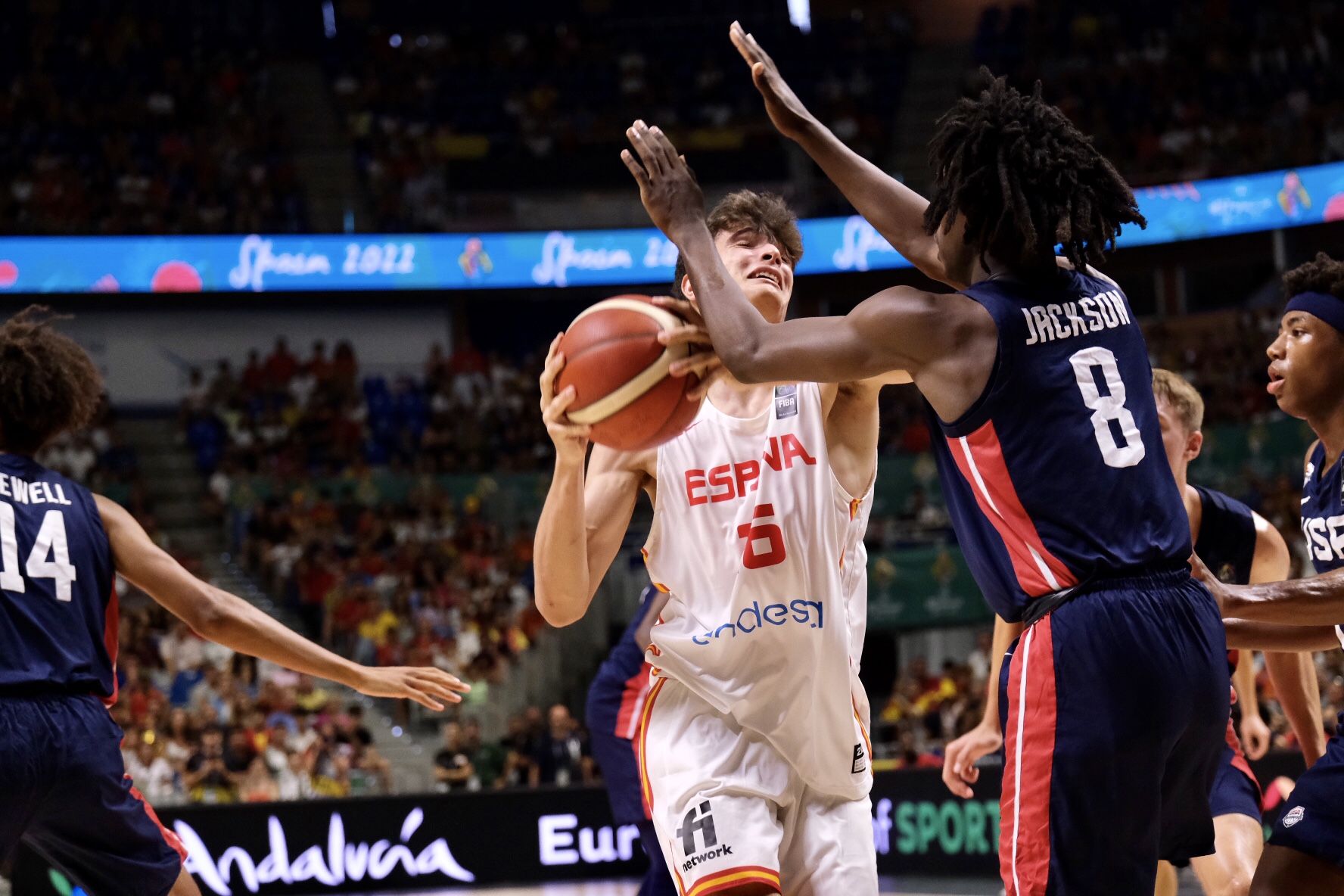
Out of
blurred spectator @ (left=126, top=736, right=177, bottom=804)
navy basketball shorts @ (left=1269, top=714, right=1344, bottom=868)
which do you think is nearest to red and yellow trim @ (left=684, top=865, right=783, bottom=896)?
navy basketball shorts @ (left=1269, top=714, right=1344, bottom=868)

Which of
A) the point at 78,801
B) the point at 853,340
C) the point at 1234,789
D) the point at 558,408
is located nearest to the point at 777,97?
the point at 853,340

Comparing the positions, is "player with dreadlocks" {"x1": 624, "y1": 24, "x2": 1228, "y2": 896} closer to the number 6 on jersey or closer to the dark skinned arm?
the number 6 on jersey

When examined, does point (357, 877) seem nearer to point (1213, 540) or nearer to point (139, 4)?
point (1213, 540)

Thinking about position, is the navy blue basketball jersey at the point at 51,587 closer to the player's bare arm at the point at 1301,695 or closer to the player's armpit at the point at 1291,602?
the player's armpit at the point at 1291,602

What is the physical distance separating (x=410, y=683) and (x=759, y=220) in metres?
1.56

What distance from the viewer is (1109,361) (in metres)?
2.91

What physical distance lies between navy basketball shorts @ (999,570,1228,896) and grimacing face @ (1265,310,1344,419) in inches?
58.1

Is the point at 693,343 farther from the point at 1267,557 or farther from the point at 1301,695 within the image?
the point at 1267,557

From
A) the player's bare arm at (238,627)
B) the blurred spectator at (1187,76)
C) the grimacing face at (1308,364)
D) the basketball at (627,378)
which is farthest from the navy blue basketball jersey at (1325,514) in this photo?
the blurred spectator at (1187,76)

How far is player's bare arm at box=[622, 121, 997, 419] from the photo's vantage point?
2828 millimetres

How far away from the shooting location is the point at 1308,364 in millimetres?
4047

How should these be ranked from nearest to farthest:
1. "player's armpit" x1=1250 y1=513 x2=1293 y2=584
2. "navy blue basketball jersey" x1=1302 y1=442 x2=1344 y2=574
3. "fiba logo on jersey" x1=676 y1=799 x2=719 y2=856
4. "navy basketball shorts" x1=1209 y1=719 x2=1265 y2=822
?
"fiba logo on jersey" x1=676 y1=799 x2=719 y2=856 < "navy blue basketball jersey" x1=1302 y1=442 x2=1344 y2=574 < "navy basketball shorts" x1=1209 y1=719 x2=1265 y2=822 < "player's armpit" x1=1250 y1=513 x2=1293 y2=584

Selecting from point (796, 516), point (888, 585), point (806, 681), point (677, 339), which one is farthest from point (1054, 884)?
point (888, 585)

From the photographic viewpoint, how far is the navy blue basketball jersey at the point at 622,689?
19.0ft
